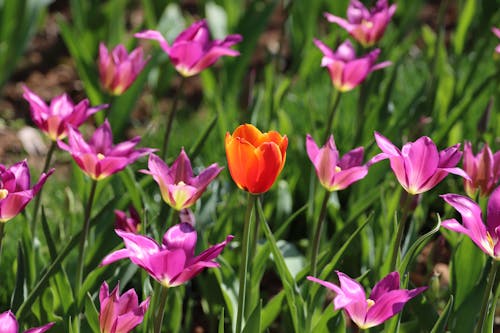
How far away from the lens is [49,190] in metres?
2.45

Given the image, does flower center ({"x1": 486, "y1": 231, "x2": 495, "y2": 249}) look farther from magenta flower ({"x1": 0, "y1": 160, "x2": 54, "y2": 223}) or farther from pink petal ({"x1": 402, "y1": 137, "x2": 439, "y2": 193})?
magenta flower ({"x1": 0, "y1": 160, "x2": 54, "y2": 223})

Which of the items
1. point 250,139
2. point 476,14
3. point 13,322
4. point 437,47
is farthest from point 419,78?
point 13,322

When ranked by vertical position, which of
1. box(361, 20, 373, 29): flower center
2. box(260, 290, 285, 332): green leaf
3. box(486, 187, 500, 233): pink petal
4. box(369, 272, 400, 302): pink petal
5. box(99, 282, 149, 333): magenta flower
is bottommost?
box(260, 290, 285, 332): green leaf

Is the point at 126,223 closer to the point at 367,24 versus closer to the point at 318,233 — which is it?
the point at 318,233

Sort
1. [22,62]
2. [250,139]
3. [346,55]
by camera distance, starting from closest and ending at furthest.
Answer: [250,139] < [346,55] < [22,62]

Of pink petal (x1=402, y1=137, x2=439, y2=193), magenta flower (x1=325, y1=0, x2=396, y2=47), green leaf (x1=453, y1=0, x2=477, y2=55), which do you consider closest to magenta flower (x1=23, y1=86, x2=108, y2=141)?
pink petal (x1=402, y1=137, x2=439, y2=193)

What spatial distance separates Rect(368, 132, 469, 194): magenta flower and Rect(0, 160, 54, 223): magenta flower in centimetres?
52

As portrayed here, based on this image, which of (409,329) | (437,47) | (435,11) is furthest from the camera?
(435,11)

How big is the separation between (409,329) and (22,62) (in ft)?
7.05

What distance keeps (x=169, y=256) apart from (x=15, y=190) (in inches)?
13.5

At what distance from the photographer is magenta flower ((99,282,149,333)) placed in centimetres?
121

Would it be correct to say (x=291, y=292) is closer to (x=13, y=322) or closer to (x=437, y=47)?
(x=13, y=322)

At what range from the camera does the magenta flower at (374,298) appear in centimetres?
117

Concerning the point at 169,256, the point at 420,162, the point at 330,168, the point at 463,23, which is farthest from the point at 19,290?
the point at 463,23
